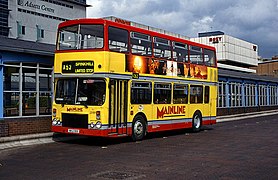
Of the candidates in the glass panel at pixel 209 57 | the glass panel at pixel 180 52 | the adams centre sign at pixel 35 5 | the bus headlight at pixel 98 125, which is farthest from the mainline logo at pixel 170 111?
→ the adams centre sign at pixel 35 5

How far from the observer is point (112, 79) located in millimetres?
14164

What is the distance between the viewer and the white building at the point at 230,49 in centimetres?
9644

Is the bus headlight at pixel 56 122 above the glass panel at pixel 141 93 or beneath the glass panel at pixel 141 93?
beneath

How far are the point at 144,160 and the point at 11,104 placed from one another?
670 cm

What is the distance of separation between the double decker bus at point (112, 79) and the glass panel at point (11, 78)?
5.43ft

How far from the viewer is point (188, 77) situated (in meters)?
19.0

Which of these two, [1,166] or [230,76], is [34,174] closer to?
[1,166]

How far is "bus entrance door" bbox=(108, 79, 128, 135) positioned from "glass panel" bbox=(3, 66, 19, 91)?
13.1 feet

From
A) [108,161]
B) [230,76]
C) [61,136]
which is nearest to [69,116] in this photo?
[61,136]

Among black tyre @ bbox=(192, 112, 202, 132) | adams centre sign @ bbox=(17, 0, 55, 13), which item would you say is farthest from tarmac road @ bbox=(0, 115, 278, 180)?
adams centre sign @ bbox=(17, 0, 55, 13)

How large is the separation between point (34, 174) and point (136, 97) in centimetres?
708

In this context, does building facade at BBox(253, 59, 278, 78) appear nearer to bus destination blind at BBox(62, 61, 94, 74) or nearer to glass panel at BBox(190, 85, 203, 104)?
glass panel at BBox(190, 85, 203, 104)

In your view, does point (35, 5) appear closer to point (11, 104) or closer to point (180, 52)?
point (180, 52)

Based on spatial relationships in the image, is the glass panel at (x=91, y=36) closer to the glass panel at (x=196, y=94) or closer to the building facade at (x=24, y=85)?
the building facade at (x=24, y=85)
